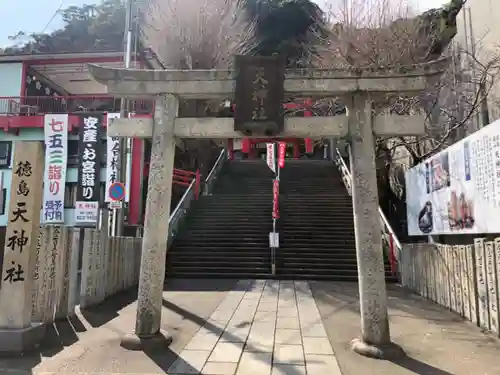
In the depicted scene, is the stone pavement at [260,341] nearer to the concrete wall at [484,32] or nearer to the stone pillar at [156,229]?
the stone pillar at [156,229]

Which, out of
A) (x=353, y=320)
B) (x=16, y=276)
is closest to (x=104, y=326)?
(x=16, y=276)

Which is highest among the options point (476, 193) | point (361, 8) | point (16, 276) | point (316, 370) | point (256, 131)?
point (361, 8)

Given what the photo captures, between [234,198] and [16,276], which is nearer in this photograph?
[16,276]

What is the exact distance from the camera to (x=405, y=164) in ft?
63.8

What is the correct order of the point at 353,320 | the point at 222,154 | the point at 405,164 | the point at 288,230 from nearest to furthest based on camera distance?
the point at 353,320
the point at 288,230
the point at 405,164
the point at 222,154

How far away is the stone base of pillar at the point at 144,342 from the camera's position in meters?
5.29

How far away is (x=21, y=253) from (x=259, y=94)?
4081 mm

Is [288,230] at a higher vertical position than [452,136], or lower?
lower

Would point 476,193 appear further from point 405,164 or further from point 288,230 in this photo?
point 405,164

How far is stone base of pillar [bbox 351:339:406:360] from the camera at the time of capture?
5051mm

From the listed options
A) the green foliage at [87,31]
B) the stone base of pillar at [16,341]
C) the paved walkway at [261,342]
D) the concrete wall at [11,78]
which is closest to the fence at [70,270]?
the stone base of pillar at [16,341]

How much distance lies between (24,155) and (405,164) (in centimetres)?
1759

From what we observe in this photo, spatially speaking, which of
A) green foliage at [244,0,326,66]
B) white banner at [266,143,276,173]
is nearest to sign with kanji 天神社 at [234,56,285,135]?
white banner at [266,143,276,173]

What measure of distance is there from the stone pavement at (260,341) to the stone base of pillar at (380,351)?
0.10 meters
